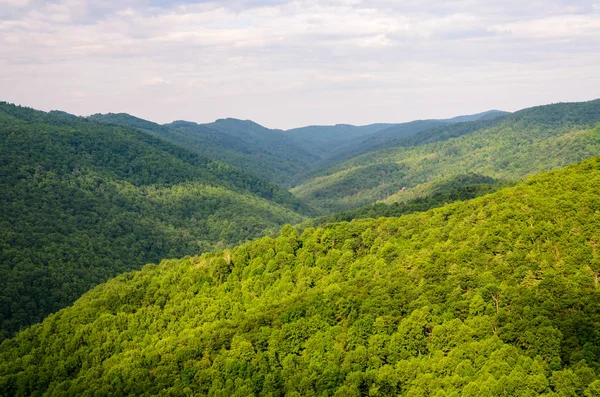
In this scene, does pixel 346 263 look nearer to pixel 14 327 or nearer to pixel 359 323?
pixel 359 323

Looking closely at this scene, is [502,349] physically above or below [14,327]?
above

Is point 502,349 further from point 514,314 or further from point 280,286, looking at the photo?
point 280,286

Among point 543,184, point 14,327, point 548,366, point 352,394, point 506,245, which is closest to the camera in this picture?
point 548,366

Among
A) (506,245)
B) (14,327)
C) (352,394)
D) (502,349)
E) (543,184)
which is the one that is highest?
(543,184)

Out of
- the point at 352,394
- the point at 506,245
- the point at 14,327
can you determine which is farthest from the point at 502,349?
the point at 14,327

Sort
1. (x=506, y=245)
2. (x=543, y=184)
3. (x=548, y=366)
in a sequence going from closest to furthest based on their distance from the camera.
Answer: (x=548, y=366) → (x=506, y=245) → (x=543, y=184)

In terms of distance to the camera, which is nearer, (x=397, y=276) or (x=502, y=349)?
(x=502, y=349)
